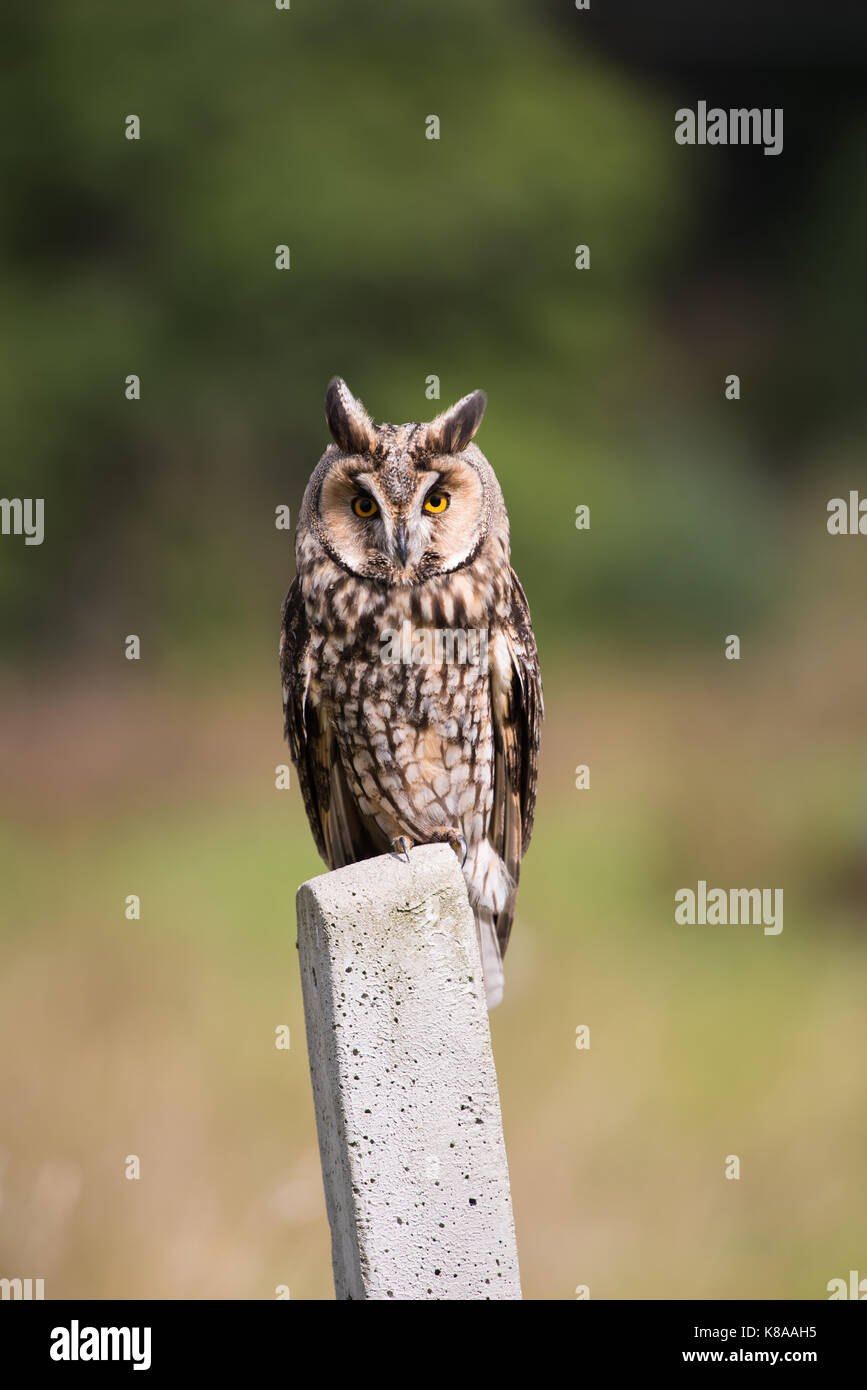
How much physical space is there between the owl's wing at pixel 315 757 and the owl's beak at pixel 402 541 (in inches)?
10.0

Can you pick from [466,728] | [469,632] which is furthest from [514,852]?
[469,632]

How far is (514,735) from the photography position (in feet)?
6.79

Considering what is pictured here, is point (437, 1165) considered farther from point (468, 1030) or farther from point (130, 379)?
point (130, 379)

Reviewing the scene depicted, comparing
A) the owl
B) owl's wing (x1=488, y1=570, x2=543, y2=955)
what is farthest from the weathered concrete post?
owl's wing (x1=488, y1=570, x2=543, y2=955)

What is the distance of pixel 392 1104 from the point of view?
140 cm

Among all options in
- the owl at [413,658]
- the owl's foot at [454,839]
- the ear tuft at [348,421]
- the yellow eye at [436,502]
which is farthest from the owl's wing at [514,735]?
the ear tuft at [348,421]

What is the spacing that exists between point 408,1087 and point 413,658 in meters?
0.69

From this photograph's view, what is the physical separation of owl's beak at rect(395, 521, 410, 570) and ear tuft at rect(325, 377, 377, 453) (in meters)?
0.11

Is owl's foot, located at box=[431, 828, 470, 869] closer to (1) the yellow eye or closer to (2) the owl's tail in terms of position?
(2) the owl's tail

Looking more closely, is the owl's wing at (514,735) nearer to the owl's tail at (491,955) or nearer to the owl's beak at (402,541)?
the owl's tail at (491,955)

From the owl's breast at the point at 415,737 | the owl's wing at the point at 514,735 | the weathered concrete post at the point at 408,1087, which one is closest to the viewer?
the weathered concrete post at the point at 408,1087

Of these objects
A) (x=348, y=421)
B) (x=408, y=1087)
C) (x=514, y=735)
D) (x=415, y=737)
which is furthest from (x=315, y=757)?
(x=408, y=1087)

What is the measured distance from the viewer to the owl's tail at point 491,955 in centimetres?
210

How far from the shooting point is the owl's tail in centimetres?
210
